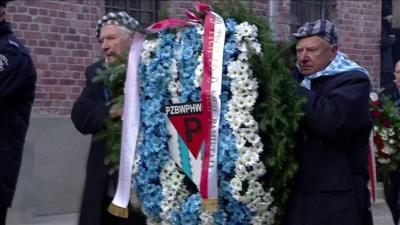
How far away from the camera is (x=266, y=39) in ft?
14.3

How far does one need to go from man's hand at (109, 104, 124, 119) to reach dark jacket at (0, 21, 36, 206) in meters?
0.62

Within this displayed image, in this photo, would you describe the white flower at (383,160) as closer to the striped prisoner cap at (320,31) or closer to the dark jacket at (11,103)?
the striped prisoner cap at (320,31)

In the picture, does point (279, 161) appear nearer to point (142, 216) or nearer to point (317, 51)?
point (317, 51)

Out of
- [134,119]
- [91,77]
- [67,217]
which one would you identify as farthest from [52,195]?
[134,119]

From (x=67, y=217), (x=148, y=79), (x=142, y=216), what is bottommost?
(x=67, y=217)

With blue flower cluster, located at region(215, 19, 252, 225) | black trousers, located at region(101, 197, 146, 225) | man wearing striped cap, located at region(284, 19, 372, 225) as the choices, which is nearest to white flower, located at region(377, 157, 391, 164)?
man wearing striped cap, located at region(284, 19, 372, 225)

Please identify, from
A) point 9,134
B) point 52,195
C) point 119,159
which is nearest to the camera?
point 119,159

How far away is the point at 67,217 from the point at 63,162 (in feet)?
1.89

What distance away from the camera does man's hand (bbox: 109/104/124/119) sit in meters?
4.59

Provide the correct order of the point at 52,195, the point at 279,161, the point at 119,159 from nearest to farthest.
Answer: the point at 279,161, the point at 119,159, the point at 52,195

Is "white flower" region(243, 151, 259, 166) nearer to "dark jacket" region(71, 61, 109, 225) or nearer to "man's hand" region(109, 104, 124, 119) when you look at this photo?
"man's hand" region(109, 104, 124, 119)

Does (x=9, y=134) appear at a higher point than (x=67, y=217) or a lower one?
higher

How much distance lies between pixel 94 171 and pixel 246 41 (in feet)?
4.32

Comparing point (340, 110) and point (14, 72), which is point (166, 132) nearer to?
point (340, 110)
